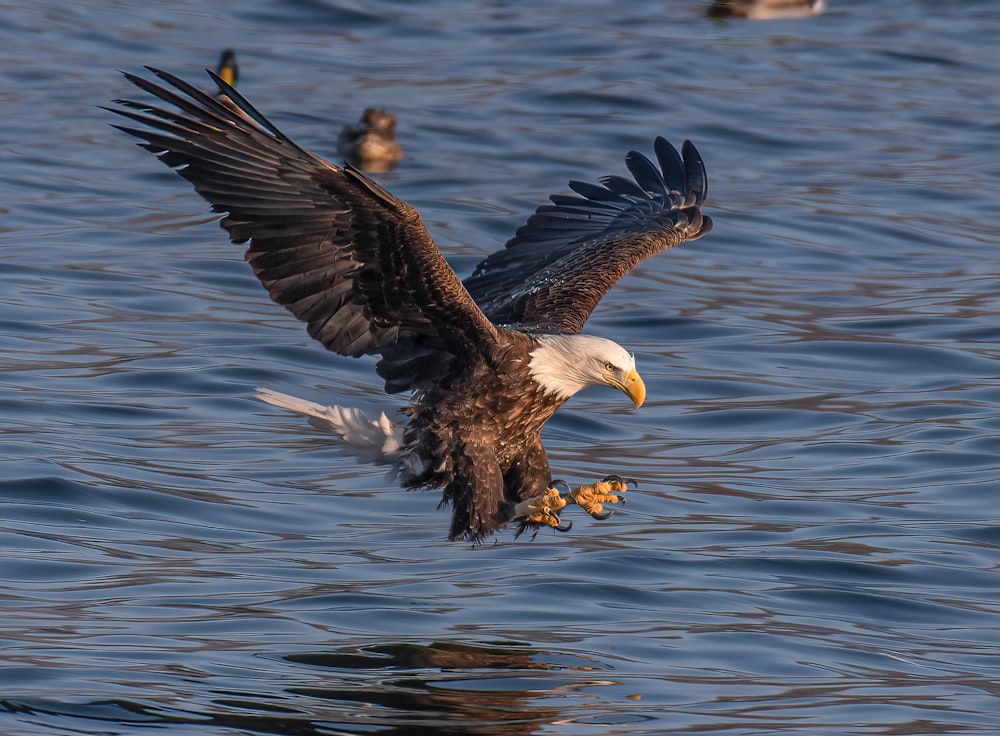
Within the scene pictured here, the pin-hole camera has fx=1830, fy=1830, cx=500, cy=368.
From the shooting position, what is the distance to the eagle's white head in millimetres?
7156

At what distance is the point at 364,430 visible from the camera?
713 centimetres

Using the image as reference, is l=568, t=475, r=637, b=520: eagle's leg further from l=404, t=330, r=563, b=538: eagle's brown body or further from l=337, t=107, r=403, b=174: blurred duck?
l=337, t=107, r=403, b=174: blurred duck

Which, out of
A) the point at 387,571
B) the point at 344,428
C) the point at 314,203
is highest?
the point at 314,203

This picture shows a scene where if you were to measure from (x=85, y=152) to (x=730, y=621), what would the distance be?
953 centimetres

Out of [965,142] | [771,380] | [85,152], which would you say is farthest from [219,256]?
[965,142]

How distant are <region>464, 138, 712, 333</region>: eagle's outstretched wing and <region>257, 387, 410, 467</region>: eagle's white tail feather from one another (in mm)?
861

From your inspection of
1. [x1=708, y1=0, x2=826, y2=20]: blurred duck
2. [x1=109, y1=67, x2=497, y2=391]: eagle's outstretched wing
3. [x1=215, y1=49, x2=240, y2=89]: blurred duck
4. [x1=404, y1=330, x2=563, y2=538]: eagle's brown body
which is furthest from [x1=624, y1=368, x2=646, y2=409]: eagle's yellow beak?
[x1=708, y1=0, x2=826, y2=20]: blurred duck

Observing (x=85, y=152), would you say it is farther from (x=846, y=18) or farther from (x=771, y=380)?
(x=846, y=18)

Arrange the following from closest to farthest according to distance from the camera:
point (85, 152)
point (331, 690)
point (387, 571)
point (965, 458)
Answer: point (331, 690), point (387, 571), point (965, 458), point (85, 152)

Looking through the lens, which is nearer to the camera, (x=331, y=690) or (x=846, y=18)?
(x=331, y=690)

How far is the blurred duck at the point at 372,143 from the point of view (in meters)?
14.7

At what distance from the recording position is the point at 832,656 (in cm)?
692

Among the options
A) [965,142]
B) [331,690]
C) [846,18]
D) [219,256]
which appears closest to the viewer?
[331,690]

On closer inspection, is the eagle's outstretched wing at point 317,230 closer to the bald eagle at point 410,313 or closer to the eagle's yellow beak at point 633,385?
the bald eagle at point 410,313
